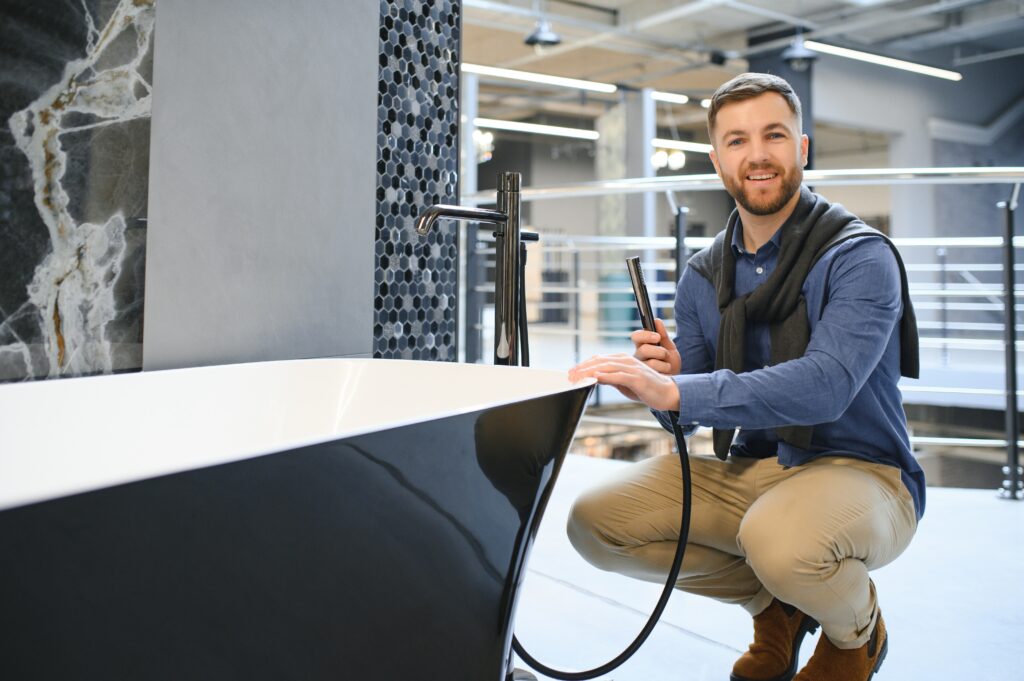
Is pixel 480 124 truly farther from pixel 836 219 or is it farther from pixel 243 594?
pixel 243 594

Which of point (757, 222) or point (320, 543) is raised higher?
point (757, 222)

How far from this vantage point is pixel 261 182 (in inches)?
65.5

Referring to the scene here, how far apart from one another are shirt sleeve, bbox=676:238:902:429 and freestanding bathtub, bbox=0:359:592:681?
0.23m

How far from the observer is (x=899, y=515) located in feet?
4.47

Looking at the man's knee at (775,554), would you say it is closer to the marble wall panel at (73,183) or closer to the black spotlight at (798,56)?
the marble wall panel at (73,183)

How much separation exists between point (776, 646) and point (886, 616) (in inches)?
19.0

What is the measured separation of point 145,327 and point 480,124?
1004 centimetres

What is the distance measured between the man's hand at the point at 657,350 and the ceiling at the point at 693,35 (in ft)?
20.6

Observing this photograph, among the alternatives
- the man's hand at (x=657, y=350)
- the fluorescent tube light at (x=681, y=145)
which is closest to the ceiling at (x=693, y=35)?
the fluorescent tube light at (x=681, y=145)

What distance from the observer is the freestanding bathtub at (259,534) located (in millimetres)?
624

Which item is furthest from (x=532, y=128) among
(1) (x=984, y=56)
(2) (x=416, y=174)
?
(2) (x=416, y=174)

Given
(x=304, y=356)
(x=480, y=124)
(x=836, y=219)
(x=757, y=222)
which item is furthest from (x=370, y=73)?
(x=480, y=124)

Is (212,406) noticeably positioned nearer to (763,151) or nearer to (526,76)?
(763,151)

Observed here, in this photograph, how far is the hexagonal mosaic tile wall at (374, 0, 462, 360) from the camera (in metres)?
1.99
